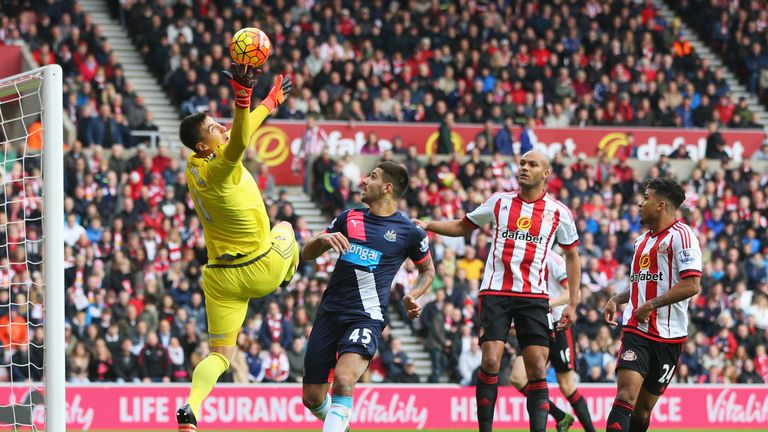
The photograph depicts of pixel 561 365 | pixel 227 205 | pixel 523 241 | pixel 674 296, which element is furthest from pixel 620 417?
pixel 227 205

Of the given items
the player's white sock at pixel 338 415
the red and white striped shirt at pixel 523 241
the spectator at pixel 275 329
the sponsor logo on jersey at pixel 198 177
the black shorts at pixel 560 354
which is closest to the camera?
the player's white sock at pixel 338 415

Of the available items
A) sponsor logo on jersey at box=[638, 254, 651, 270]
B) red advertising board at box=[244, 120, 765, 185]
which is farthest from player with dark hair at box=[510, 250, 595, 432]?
red advertising board at box=[244, 120, 765, 185]

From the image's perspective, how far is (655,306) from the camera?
380 inches

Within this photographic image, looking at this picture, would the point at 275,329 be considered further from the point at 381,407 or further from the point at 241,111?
the point at 241,111

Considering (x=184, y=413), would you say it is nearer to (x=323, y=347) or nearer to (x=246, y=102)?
(x=323, y=347)

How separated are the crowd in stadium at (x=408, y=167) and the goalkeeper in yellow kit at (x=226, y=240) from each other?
6.67 meters

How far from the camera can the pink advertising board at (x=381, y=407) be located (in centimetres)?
1619

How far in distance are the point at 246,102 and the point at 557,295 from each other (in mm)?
5383

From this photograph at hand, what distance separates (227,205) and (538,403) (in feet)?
10.4

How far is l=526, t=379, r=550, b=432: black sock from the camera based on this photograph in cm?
1052

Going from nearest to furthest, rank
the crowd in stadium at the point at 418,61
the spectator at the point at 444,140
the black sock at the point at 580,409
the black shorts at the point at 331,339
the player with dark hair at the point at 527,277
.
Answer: the black shorts at the point at 331,339, the player with dark hair at the point at 527,277, the black sock at the point at 580,409, the crowd in stadium at the point at 418,61, the spectator at the point at 444,140

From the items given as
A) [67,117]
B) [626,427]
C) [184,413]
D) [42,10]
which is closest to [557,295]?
[626,427]

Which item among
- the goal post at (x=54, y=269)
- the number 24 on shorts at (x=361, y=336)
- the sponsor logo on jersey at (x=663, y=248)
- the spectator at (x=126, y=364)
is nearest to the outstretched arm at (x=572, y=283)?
the sponsor logo on jersey at (x=663, y=248)

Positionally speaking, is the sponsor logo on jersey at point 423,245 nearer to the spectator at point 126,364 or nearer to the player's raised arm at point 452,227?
the player's raised arm at point 452,227
